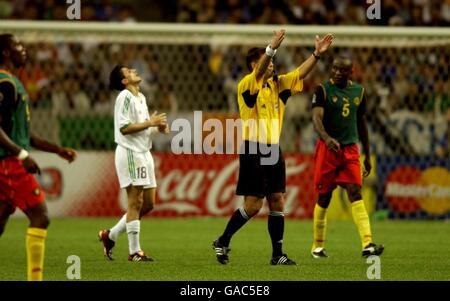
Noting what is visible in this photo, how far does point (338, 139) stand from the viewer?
39.9ft

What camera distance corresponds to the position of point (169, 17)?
23.3 metres

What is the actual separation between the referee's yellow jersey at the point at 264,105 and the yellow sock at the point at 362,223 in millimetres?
1390

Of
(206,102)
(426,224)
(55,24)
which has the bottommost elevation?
(426,224)

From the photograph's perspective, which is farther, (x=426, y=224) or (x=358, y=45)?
(x=358, y=45)

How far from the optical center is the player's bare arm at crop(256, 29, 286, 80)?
10.5 m

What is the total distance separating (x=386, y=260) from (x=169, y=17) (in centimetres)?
1251

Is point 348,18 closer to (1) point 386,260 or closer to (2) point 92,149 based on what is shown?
(2) point 92,149

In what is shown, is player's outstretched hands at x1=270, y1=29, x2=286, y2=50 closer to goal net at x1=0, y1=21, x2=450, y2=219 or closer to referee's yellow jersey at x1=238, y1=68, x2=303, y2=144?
referee's yellow jersey at x1=238, y1=68, x2=303, y2=144

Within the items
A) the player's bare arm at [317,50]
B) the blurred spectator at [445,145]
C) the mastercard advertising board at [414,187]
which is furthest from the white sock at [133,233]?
the blurred spectator at [445,145]

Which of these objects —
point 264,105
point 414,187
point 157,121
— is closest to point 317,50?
point 264,105

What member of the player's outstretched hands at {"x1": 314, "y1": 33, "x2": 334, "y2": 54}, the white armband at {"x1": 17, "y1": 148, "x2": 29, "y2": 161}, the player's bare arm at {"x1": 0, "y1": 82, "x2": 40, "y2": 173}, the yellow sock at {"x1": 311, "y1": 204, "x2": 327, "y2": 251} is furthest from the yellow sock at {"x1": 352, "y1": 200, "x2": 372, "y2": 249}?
the white armband at {"x1": 17, "y1": 148, "x2": 29, "y2": 161}

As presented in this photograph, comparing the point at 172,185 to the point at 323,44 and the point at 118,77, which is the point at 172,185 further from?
the point at 323,44
